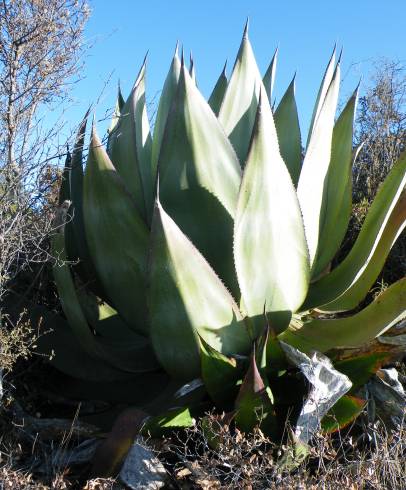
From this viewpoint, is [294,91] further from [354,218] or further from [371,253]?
[354,218]

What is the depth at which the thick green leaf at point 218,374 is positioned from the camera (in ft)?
6.93

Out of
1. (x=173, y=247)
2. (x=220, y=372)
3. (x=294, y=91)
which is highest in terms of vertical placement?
(x=294, y=91)

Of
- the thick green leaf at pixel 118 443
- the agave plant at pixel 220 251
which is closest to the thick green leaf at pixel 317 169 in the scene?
the agave plant at pixel 220 251

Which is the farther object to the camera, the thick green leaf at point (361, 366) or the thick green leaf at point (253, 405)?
the thick green leaf at point (361, 366)

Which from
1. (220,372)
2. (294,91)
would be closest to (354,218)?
(294,91)

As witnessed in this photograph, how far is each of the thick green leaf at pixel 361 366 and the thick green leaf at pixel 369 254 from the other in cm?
34

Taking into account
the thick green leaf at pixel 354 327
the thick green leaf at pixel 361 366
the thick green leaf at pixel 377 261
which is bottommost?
the thick green leaf at pixel 361 366

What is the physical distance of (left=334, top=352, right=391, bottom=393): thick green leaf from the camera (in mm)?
2244

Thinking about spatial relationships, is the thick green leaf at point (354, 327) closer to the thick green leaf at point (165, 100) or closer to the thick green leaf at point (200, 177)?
the thick green leaf at point (200, 177)

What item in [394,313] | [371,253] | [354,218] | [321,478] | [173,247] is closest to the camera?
[321,478]

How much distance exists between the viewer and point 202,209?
2352mm

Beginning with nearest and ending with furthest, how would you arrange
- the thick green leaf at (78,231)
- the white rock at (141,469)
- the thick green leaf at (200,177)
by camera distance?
the white rock at (141,469), the thick green leaf at (200,177), the thick green leaf at (78,231)

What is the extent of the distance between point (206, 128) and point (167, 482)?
1200mm

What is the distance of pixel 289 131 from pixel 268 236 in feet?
2.61
